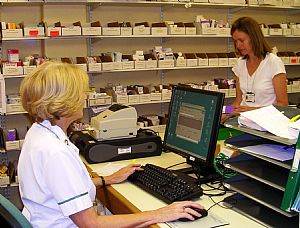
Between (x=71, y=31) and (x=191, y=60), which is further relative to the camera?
(x=191, y=60)

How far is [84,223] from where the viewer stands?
4.69 feet

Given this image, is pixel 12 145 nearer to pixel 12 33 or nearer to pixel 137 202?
pixel 12 33

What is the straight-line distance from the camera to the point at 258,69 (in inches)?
118

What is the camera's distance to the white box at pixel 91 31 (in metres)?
3.68

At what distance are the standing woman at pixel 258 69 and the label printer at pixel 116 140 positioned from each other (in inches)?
34.5

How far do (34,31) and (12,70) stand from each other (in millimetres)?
370

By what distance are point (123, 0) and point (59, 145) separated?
2609mm

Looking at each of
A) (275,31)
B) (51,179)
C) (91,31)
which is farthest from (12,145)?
(275,31)

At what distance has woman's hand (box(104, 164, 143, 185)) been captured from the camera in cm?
190

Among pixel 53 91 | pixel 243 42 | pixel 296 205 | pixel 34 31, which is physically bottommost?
pixel 296 205

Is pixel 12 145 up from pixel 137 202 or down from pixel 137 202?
down

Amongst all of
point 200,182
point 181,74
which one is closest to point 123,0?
point 181,74

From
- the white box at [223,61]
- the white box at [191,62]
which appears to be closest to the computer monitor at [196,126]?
the white box at [191,62]

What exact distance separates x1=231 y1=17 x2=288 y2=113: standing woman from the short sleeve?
1.69 m
